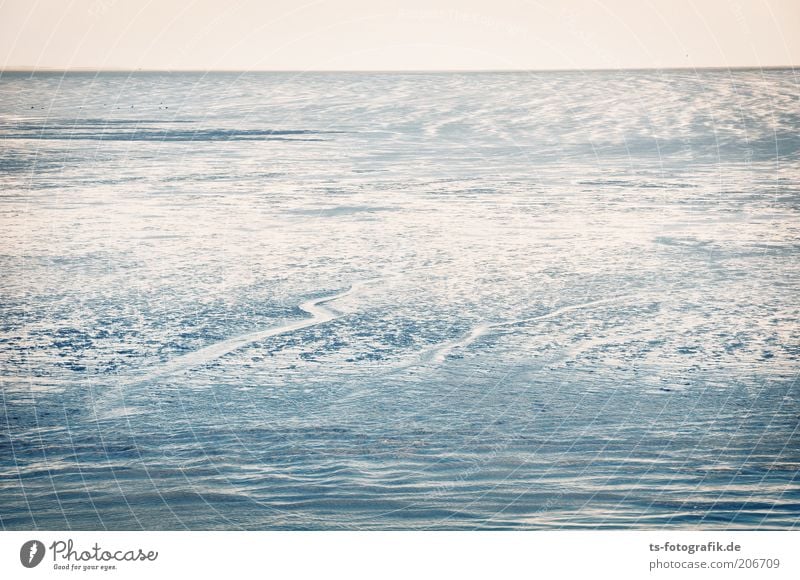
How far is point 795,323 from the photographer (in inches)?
265

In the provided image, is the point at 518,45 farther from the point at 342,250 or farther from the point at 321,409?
the point at 321,409

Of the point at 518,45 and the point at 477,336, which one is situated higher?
the point at 518,45

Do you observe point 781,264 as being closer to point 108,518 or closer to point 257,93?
point 108,518

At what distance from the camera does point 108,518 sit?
17.0 ft

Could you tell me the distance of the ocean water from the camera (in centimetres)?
534

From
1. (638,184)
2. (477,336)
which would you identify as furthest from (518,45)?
(477,336)

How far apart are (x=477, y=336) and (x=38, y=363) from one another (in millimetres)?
2546

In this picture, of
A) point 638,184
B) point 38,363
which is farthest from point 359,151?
point 38,363

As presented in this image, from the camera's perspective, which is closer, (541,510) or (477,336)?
(541,510)

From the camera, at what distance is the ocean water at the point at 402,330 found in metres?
5.34

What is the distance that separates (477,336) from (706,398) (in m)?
1.40

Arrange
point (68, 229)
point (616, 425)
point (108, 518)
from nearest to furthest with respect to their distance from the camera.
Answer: point (108, 518)
point (616, 425)
point (68, 229)

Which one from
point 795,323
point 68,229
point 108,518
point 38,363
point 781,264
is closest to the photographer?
point 108,518

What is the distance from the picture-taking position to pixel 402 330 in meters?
6.65
